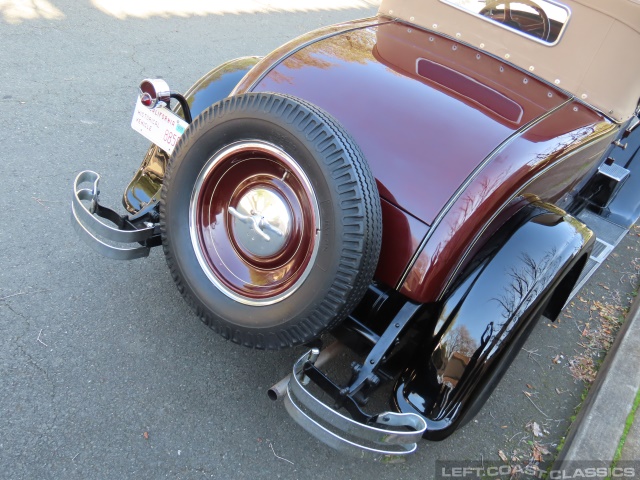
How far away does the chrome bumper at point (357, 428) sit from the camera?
1917 mm

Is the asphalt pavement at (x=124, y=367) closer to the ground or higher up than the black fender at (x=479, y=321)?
closer to the ground

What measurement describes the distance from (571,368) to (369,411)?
1326 millimetres

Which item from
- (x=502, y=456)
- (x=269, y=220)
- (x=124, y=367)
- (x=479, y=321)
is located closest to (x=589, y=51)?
(x=479, y=321)

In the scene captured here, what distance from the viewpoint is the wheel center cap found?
2199mm

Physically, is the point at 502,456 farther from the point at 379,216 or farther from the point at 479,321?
the point at 379,216

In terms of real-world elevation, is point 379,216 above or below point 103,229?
above

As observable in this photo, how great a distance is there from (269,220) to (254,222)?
0.20ft

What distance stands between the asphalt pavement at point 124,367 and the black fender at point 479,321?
1.45ft

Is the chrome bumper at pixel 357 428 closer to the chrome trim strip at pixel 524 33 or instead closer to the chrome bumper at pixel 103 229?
the chrome bumper at pixel 103 229

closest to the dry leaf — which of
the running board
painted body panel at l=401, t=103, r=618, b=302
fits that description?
painted body panel at l=401, t=103, r=618, b=302

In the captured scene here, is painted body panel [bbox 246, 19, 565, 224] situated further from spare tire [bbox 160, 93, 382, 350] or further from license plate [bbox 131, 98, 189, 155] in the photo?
license plate [bbox 131, 98, 189, 155]

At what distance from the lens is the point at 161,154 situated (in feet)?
9.33

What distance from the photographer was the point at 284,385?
215 cm

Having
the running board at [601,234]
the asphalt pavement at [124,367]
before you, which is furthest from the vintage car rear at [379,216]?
the running board at [601,234]
